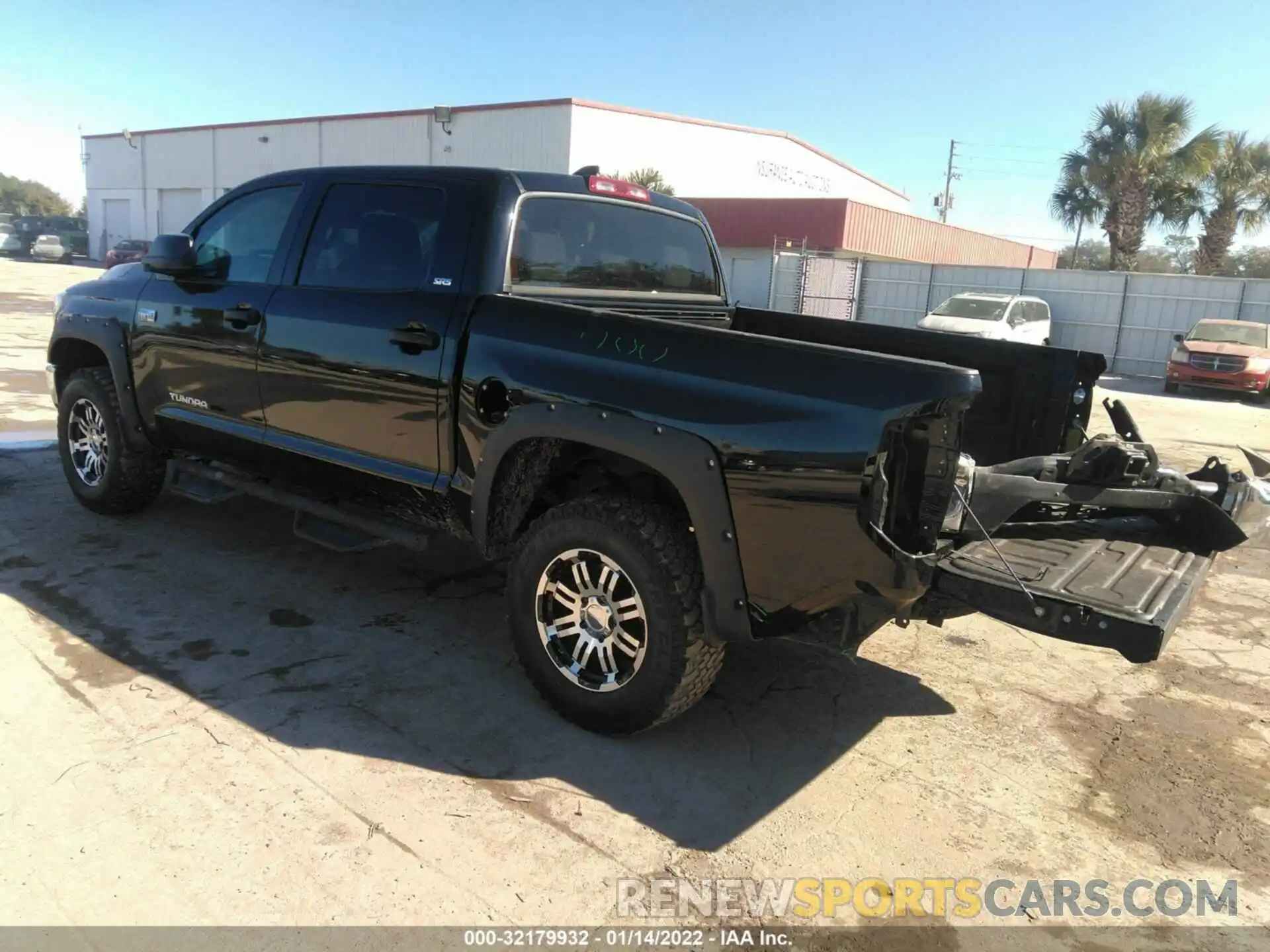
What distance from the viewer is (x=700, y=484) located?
286cm

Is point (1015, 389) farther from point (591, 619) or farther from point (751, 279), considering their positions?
point (751, 279)

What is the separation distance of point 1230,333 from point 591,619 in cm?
2001

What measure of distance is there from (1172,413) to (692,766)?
14.3 metres

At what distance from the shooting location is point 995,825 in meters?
2.97

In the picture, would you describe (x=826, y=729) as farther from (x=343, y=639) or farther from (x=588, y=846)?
(x=343, y=639)

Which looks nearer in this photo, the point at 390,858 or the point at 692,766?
the point at 390,858

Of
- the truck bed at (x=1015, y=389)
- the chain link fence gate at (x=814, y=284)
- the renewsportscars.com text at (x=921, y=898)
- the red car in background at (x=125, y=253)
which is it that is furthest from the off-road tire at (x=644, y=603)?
the red car in background at (x=125, y=253)

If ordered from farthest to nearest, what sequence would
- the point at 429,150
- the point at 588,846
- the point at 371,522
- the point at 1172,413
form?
the point at 429,150 < the point at 1172,413 < the point at 371,522 < the point at 588,846

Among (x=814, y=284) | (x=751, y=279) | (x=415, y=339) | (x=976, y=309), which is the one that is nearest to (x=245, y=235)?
(x=415, y=339)

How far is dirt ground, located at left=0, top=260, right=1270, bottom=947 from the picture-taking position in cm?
260

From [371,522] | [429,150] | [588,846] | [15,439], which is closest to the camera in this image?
[588,846]

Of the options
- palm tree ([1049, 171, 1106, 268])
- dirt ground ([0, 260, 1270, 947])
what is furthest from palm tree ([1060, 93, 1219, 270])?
dirt ground ([0, 260, 1270, 947])

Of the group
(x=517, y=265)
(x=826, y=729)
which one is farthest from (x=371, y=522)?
(x=826, y=729)

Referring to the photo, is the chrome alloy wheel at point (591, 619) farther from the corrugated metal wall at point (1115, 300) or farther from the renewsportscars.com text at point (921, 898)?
the corrugated metal wall at point (1115, 300)
